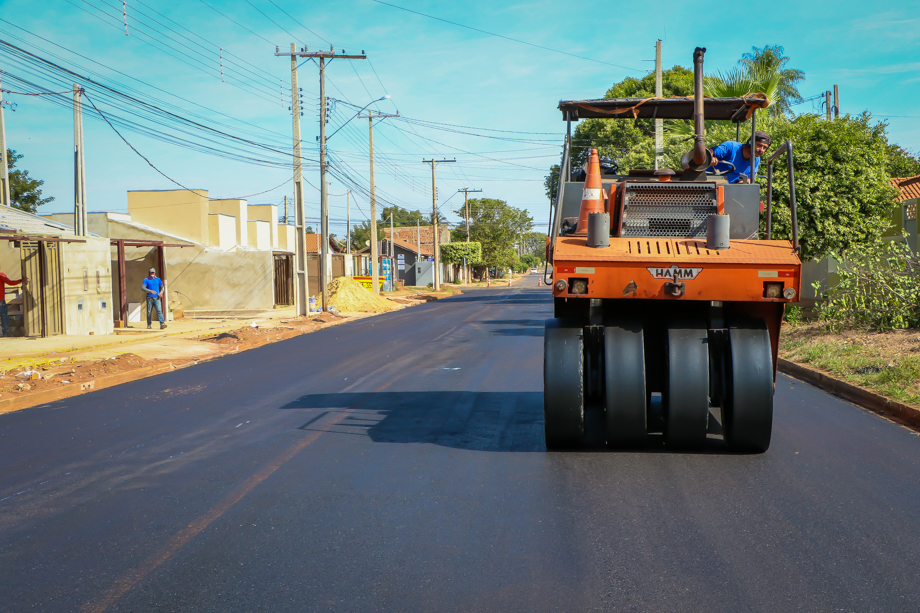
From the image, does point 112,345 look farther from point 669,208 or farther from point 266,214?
point 266,214

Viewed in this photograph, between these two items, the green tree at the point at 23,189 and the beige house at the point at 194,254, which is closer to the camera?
the beige house at the point at 194,254

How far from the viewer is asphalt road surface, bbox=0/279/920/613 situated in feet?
12.6

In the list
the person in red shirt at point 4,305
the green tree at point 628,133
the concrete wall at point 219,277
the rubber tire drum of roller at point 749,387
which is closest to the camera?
the rubber tire drum of roller at point 749,387

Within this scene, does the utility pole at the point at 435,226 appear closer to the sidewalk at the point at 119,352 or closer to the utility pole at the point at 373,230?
the utility pole at the point at 373,230

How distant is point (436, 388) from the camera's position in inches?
412

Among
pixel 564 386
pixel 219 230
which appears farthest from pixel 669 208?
pixel 219 230

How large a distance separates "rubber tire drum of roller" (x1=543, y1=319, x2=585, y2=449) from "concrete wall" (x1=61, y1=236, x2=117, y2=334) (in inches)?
681

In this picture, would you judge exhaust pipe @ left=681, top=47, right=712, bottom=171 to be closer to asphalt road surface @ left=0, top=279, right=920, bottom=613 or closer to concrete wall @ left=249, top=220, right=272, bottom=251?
asphalt road surface @ left=0, top=279, right=920, bottom=613

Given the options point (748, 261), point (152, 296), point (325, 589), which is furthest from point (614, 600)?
point (152, 296)

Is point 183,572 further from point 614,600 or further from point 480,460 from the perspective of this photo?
point 480,460

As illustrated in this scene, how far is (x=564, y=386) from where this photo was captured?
6.43m

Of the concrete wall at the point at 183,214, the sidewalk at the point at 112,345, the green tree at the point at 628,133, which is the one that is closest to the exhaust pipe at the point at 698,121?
the sidewalk at the point at 112,345

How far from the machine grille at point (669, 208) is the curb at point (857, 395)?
3227 mm

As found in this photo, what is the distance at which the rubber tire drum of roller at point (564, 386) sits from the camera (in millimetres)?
6426
